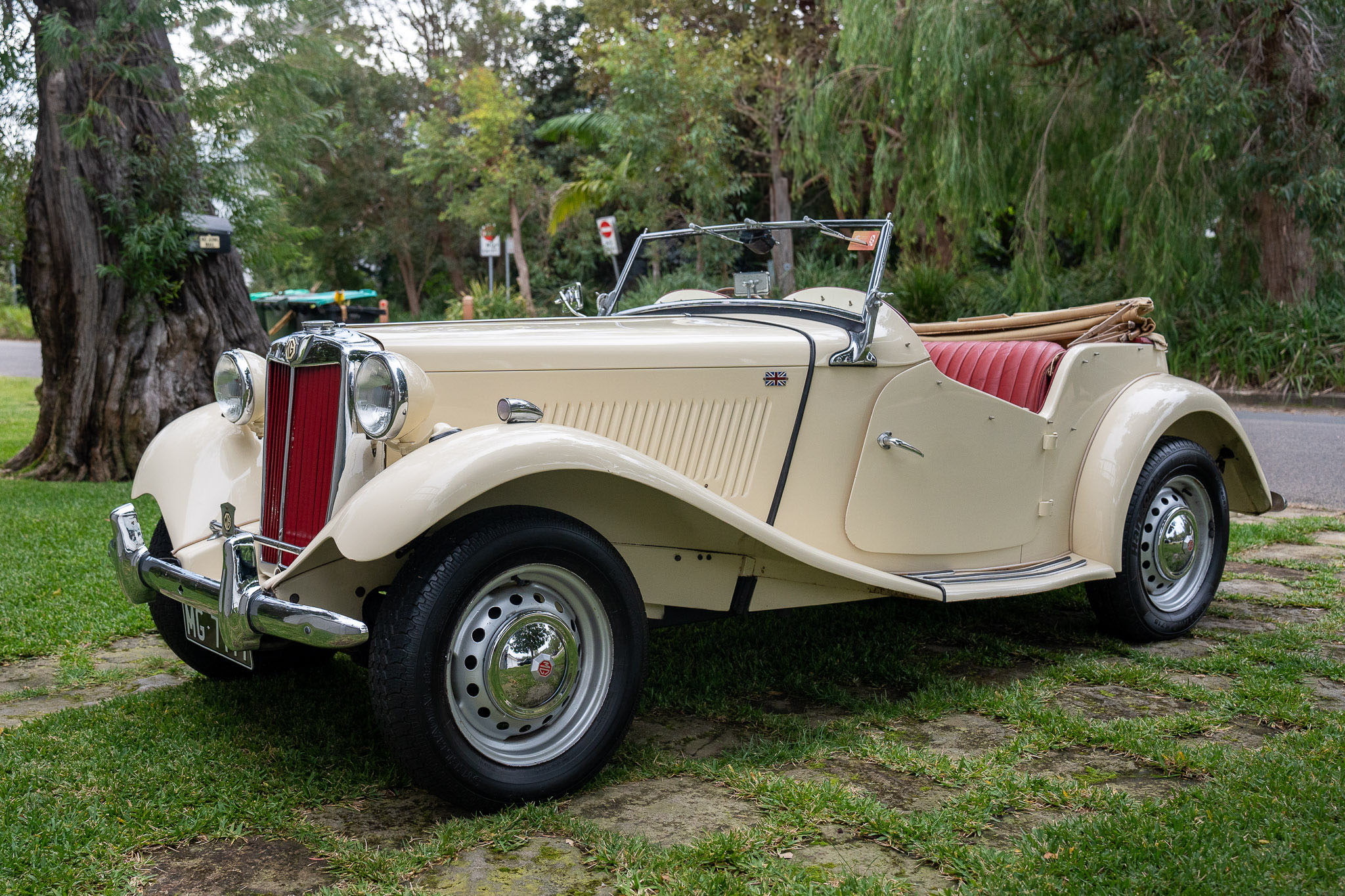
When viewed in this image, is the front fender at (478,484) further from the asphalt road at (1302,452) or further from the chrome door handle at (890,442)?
the asphalt road at (1302,452)

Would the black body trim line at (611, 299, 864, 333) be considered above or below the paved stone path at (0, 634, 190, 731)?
above

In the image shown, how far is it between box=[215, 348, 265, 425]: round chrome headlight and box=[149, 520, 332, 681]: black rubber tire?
47 centimetres

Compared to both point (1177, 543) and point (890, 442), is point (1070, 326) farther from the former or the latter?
point (890, 442)

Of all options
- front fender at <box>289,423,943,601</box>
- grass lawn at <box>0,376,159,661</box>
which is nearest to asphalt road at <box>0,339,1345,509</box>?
front fender at <box>289,423,943,601</box>

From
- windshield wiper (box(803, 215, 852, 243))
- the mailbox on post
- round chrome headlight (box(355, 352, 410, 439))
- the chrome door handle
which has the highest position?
the mailbox on post

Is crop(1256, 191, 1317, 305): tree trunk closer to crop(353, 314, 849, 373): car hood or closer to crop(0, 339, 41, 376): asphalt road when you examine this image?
crop(353, 314, 849, 373): car hood

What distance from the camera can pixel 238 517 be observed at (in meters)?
3.57

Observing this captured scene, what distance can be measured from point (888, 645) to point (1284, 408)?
1041 cm

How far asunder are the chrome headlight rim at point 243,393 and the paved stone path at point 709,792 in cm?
108

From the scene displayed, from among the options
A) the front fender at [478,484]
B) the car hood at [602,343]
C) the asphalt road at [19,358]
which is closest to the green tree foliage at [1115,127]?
the car hood at [602,343]

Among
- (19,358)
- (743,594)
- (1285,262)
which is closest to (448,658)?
(743,594)

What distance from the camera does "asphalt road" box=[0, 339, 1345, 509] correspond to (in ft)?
25.6

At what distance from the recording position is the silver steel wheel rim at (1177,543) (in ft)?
14.3

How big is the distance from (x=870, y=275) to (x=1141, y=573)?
5.87ft
